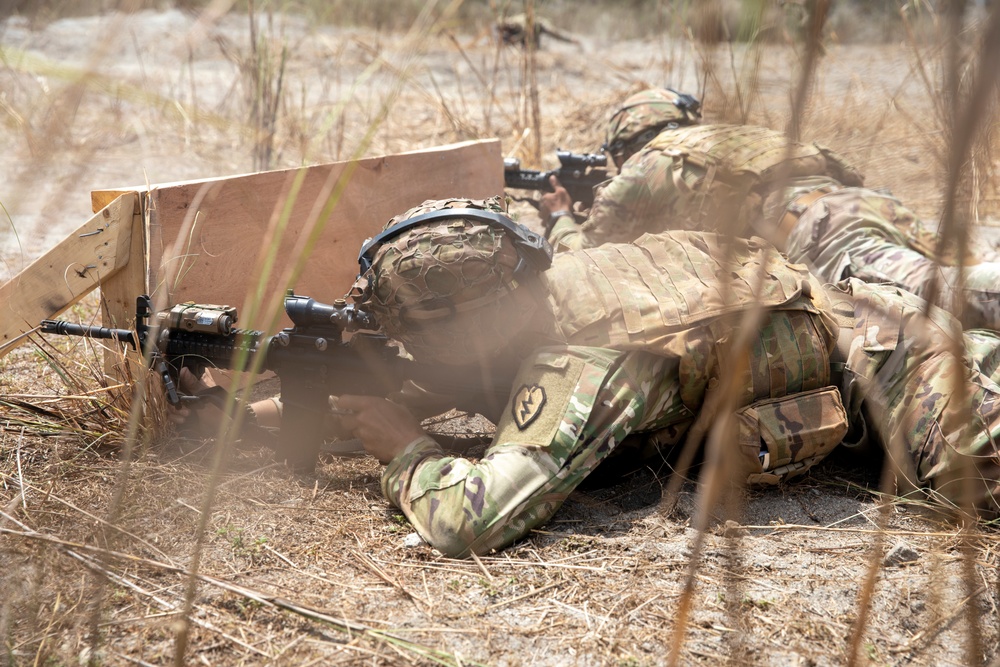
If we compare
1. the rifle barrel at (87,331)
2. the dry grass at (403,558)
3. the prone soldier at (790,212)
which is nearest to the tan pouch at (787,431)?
the dry grass at (403,558)

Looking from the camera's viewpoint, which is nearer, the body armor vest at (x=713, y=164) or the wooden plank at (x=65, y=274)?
the wooden plank at (x=65, y=274)

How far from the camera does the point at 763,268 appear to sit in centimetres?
86

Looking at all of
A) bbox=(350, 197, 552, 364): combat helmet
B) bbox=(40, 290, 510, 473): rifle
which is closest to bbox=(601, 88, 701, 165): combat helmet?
bbox=(350, 197, 552, 364): combat helmet

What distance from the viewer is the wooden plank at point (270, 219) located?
9.29 feet

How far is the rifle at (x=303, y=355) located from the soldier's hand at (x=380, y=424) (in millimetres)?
41

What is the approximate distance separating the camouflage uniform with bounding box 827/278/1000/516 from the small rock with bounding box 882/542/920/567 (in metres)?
0.25

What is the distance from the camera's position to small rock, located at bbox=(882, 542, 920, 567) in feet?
7.23

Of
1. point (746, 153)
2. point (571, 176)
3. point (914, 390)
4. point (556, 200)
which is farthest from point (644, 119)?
point (914, 390)

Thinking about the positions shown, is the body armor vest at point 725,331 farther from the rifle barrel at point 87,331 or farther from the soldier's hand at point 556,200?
the soldier's hand at point 556,200

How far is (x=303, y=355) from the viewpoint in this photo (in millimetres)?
2574

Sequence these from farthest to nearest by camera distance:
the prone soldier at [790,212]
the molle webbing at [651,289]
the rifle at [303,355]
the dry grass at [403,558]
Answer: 1. the prone soldier at [790,212]
2. the rifle at [303,355]
3. the molle webbing at [651,289]
4. the dry grass at [403,558]

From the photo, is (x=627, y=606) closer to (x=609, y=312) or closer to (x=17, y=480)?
(x=609, y=312)

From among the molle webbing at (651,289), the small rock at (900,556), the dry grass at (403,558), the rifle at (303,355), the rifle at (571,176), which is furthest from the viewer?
the rifle at (571,176)

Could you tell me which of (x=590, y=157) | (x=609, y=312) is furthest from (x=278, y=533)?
(x=590, y=157)
